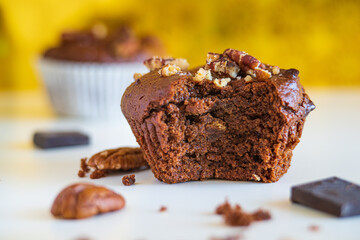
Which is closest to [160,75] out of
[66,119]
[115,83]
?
[115,83]

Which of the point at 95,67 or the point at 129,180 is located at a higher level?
the point at 95,67

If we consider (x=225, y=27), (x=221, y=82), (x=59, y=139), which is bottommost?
(x=59, y=139)

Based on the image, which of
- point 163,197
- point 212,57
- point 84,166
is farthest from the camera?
point 84,166

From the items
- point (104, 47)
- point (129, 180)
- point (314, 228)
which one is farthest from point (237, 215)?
point (104, 47)

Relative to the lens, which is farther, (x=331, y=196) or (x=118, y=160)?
(x=118, y=160)

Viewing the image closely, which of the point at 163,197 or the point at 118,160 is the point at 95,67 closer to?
the point at 118,160

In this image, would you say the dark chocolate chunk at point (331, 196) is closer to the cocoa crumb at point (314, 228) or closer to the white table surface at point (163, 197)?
the white table surface at point (163, 197)

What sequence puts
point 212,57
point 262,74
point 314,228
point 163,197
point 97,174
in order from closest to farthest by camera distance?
point 314,228 → point 163,197 → point 262,74 → point 212,57 → point 97,174
